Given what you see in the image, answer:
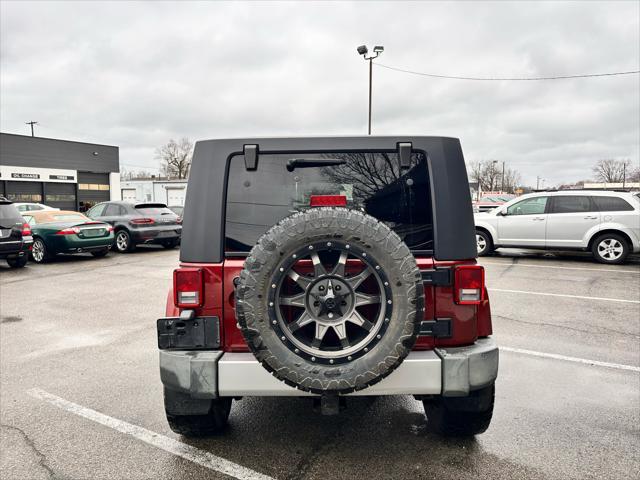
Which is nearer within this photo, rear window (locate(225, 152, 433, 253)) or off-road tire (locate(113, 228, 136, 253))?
rear window (locate(225, 152, 433, 253))

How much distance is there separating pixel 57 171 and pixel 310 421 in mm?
40585

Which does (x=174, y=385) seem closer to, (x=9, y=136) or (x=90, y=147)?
(x=9, y=136)

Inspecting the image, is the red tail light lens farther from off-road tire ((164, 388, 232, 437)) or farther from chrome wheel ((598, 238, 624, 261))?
chrome wheel ((598, 238, 624, 261))

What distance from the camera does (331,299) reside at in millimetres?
2234

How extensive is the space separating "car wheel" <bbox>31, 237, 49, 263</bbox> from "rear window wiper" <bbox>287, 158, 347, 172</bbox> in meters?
11.2

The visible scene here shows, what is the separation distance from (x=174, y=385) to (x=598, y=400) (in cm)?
311

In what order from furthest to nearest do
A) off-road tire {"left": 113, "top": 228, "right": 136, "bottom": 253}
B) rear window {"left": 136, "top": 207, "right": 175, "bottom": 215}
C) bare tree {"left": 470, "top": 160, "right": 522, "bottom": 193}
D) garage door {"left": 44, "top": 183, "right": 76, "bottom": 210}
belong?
bare tree {"left": 470, "top": 160, "right": 522, "bottom": 193} → garage door {"left": 44, "top": 183, "right": 76, "bottom": 210} → rear window {"left": 136, "top": 207, "right": 175, "bottom": 215} → off-road tire {"left": 113, "top": 228, "right": 136, "bottom": 253}

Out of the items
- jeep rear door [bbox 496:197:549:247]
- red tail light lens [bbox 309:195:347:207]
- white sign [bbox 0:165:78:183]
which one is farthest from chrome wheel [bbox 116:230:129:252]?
white sign [bbox 0:165:78:183]

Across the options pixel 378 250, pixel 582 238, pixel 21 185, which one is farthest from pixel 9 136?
pixel 378 250

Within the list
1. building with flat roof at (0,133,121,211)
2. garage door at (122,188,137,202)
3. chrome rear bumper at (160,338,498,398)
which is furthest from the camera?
garage door at (122,188,137,202)

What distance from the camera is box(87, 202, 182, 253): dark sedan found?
13.2 metres

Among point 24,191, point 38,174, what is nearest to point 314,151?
point 24,191

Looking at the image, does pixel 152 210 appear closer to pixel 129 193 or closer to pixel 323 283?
pixel 323 283

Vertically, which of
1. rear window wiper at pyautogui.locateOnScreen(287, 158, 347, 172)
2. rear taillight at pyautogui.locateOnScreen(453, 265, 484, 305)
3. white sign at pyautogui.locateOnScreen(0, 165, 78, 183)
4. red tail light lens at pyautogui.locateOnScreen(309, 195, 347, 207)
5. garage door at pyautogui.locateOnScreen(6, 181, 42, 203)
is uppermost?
white sign at pyautogui.locateOnScreen(0, 165, 78, 183)
